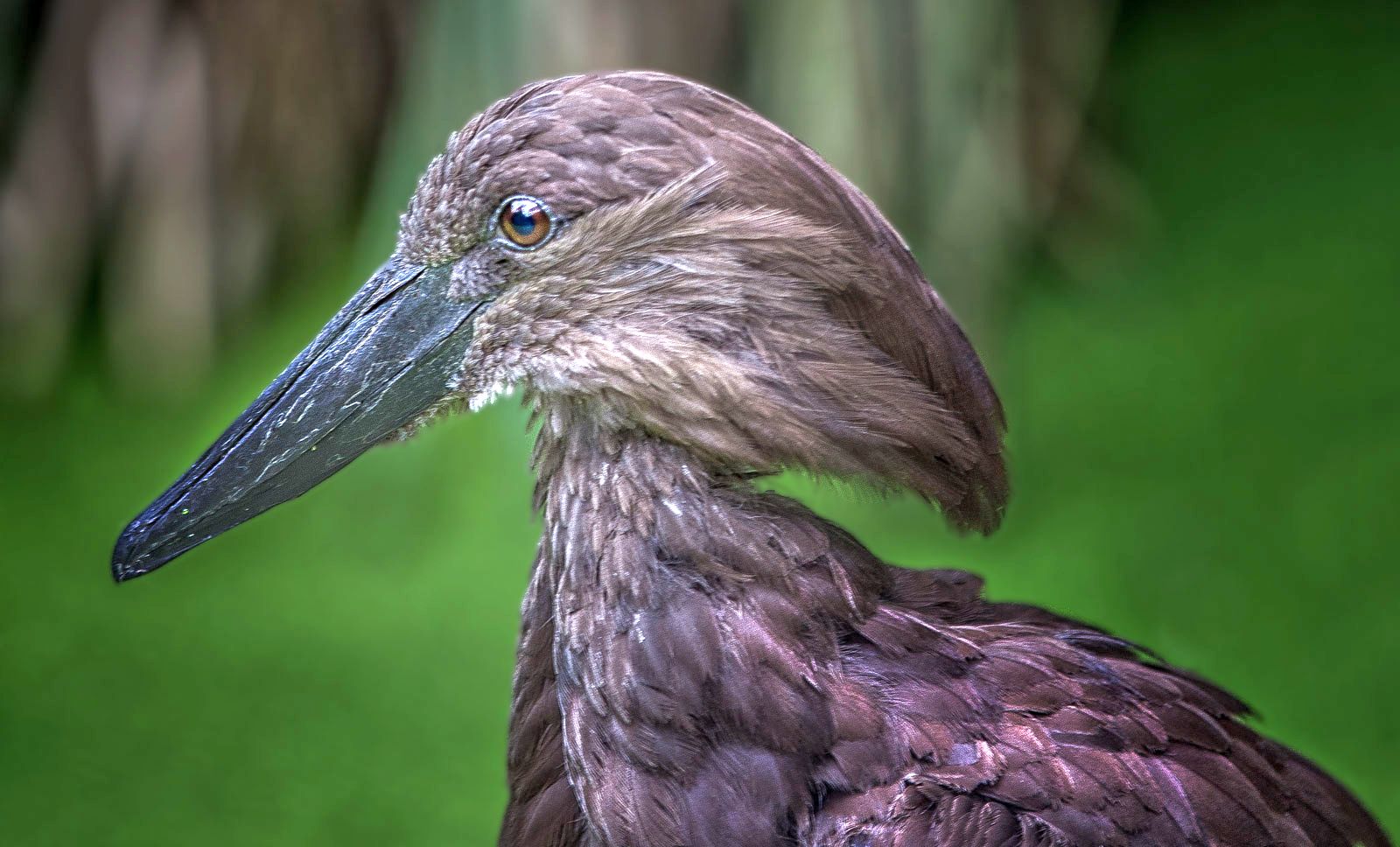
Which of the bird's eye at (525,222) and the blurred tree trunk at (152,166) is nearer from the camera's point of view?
the bird's eye at (525,222)

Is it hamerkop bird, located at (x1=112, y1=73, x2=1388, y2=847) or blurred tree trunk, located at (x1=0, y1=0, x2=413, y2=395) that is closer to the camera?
hamerkop bird, located at (x1=112, y1=73, x2=1388, y2=847)

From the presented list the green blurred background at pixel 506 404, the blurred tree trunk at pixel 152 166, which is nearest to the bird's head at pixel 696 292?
the green blurred background at pixel 506 404

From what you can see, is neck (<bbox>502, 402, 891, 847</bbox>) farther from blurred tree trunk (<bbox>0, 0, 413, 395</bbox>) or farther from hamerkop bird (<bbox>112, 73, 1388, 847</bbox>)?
blurred tree trunk (<bbox>0, 0, 413, 395</bbox>)

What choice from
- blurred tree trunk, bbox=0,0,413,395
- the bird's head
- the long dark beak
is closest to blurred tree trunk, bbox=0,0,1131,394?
blurred tree trunk, bbox=0,0,413,395

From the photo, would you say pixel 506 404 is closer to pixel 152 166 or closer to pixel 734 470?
pixel 152 166

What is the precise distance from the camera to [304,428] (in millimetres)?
1146

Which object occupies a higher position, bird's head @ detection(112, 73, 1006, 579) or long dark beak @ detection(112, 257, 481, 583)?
bird's head @ detection(112, 73, 1006, 579)

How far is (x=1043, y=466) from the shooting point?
2.42 metres

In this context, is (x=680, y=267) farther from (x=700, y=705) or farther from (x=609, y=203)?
(x=700, y=705)

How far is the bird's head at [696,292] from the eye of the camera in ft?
3.26

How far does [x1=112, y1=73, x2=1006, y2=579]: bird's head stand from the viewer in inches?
39.1

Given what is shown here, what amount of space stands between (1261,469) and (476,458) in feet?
4.61

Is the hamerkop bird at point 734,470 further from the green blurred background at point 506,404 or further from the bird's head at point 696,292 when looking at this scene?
the green blurred background at point 506,404

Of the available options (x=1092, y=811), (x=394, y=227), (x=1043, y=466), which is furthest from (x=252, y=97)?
(x=1092, y=811)
